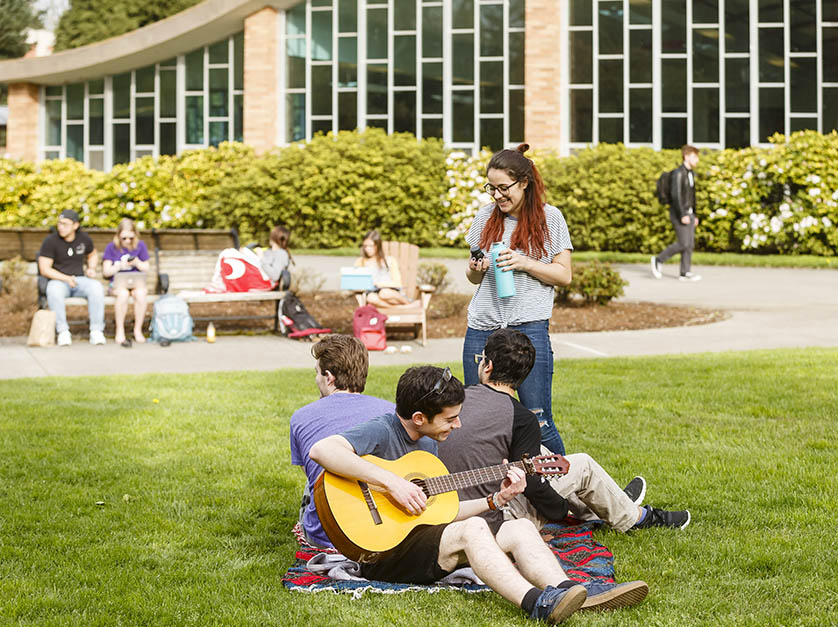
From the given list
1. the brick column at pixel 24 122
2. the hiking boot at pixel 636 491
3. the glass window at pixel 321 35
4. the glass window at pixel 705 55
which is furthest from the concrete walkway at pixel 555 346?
the brick column at pixel 24 122

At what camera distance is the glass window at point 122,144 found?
29.3m

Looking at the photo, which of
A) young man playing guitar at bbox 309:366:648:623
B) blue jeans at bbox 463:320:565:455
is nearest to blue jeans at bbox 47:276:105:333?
blue jeans at bbox 463:320:565:455

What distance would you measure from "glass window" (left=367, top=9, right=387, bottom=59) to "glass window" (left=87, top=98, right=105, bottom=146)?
7.94 metres

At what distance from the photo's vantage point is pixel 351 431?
417 centimetres

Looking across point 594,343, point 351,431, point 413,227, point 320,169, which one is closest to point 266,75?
point 320,169

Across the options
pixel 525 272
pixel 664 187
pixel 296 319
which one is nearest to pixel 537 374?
pixel 525 272

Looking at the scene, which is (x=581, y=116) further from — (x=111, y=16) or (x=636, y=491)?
(x=111, y=16)

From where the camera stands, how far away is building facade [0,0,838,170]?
2484cm

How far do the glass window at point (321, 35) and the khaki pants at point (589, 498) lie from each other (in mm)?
23296

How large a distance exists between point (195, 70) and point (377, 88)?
5.17 meters

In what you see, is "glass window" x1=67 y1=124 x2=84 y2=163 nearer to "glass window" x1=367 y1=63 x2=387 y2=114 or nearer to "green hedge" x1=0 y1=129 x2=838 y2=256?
"green hedge" x1=0 y1=129 x2=838 y2=256

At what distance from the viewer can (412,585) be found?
4.23 m

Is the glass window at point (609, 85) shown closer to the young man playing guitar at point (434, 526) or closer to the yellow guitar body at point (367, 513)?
the young man playing guitar at point (434, 526)

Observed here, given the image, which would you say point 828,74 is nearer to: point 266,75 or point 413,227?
point 413,227
